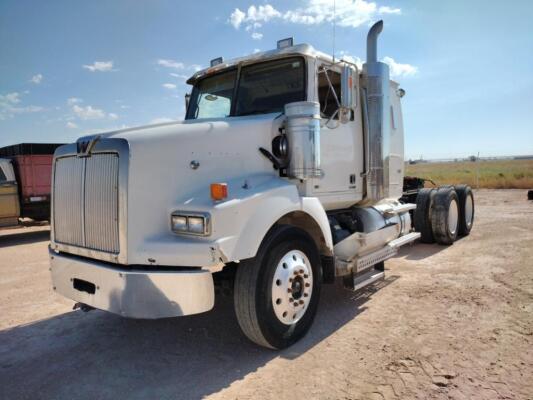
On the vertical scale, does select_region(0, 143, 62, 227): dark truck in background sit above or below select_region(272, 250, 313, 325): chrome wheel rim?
above

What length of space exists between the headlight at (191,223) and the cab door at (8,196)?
10486mm

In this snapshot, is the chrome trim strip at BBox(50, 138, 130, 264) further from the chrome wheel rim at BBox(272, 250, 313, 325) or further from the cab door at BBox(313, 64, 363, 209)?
the cab door at BBox(313, 64, 363, 209)

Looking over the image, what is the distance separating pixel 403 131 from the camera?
21.9ft

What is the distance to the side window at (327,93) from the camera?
180 inches

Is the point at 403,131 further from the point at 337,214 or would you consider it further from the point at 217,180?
the point at 217,180

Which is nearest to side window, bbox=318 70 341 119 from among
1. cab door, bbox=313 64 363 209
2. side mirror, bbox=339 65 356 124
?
cab door, bbox=313 64 363 209

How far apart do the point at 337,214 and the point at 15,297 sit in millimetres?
4600

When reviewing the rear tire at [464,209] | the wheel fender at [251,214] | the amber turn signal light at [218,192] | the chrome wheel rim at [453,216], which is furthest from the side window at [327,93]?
the rear tire at [464,209]

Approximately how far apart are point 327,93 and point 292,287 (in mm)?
2322

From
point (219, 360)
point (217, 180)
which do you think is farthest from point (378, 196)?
point (219, 360)

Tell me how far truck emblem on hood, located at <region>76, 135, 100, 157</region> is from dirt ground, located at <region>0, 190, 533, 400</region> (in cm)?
183

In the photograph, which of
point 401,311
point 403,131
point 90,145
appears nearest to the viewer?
point 90,145

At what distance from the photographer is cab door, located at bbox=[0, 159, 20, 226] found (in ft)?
37.0

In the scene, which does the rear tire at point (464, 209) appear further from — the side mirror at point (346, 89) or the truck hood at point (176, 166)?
the truck hood at point (176, 166)
